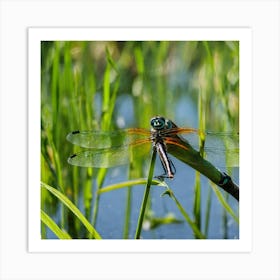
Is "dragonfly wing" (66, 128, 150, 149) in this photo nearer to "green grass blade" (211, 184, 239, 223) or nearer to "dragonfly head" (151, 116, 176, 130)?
"dragonfly head" (151, 116, 176, 130)

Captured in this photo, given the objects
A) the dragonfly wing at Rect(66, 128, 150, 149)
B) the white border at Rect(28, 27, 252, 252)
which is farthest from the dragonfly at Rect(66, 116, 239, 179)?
the white border at Rect(28, 27, 252, 252)

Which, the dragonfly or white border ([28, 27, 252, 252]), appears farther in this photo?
white border ([28, 27, 252, 252])

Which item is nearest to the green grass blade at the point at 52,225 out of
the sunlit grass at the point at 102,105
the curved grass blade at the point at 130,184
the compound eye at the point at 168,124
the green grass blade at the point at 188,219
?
→ the sunlit grass at the point at 102,105

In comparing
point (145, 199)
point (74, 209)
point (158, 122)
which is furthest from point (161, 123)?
point (74, 209)

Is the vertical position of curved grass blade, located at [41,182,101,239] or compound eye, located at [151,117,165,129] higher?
compound eye, located at [151,117,165,129]

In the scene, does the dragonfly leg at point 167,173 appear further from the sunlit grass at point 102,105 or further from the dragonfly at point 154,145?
the sunlit grass at point 102,105

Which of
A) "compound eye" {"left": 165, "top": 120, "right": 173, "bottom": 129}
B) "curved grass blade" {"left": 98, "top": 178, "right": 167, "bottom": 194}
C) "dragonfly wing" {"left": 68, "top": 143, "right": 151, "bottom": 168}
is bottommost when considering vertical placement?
"curved grass blade" {"left": 98, "top": 178, "right": 167, "bottom": 194}
